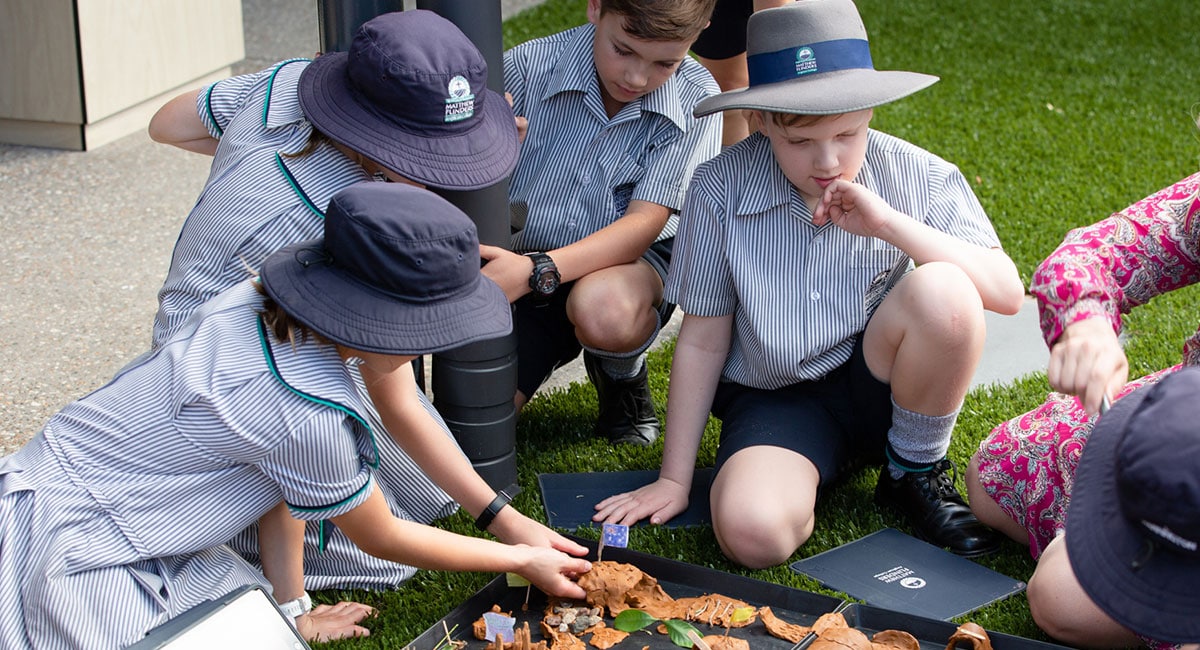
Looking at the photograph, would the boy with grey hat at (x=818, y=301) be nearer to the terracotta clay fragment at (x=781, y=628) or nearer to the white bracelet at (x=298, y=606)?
the terracotta clay fragment at (x=781, y=628)

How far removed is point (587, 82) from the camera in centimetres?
306

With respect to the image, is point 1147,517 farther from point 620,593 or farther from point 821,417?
point 821,417

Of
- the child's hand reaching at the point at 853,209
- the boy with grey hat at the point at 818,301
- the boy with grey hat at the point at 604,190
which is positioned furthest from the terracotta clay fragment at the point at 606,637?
the child's hand reaching at the point at 853,209

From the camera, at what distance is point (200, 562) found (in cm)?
223

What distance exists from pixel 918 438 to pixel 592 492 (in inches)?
29.1

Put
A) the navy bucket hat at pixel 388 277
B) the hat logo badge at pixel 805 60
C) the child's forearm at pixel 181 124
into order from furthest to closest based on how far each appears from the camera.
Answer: the child's forearm at pixel 181 124 → the hat logo badge at pixel 805 60 → the navy bucket hat at pixel 388 277

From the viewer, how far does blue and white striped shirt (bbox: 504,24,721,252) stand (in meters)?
3.02

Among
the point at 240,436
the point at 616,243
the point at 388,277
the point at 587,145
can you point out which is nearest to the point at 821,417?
the point at 616,243

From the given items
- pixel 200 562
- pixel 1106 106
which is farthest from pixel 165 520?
pixel 1106 106

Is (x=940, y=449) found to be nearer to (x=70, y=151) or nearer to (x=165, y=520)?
(x=165, y=520)

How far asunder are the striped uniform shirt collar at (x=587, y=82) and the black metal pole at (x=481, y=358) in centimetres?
39

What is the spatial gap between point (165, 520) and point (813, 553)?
131cm

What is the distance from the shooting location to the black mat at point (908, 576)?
8.05 feet

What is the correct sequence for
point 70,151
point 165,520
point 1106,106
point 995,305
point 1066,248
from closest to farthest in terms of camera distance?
point 165,520, point 1066,248, point 995,305, point 70,151, point 1106,106
